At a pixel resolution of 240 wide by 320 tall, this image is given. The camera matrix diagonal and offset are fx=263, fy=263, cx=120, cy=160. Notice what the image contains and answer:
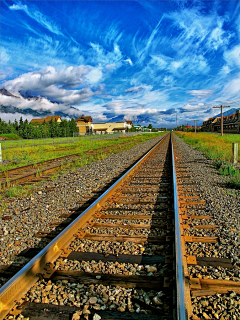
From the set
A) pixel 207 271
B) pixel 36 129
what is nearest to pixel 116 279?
pixel 207 271

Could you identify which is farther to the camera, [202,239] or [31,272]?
[202,239]

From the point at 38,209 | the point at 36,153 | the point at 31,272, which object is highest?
the point at 36,153

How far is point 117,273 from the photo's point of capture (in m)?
2.74

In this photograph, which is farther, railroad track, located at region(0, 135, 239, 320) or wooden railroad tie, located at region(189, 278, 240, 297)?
wooden railroad tie, located at region(189, 278, 240, 297)

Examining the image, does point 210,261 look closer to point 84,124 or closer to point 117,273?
point 117,273

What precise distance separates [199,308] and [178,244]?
86 cm

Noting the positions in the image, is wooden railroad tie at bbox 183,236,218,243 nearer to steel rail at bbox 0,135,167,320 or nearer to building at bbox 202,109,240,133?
steel rail at bbox 0,135,167,320

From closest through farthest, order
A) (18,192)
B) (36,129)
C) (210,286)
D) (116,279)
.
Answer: (210,286)
(116,279)
(18,192)
(36,129)

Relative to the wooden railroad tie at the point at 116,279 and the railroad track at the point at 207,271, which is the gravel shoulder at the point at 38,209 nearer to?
the wooden railroad tie at the point at 116,279

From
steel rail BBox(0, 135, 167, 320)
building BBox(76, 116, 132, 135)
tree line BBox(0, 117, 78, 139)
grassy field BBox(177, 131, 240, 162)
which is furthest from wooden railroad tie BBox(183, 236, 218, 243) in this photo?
building BBox(76, 116, 132, 135)

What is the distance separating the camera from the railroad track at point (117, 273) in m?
2.19

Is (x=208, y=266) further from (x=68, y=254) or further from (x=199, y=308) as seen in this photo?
(x=68, y=254)

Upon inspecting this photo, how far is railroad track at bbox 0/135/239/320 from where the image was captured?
219 cm

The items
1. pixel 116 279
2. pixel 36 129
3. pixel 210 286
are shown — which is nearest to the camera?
pixel 210 286
